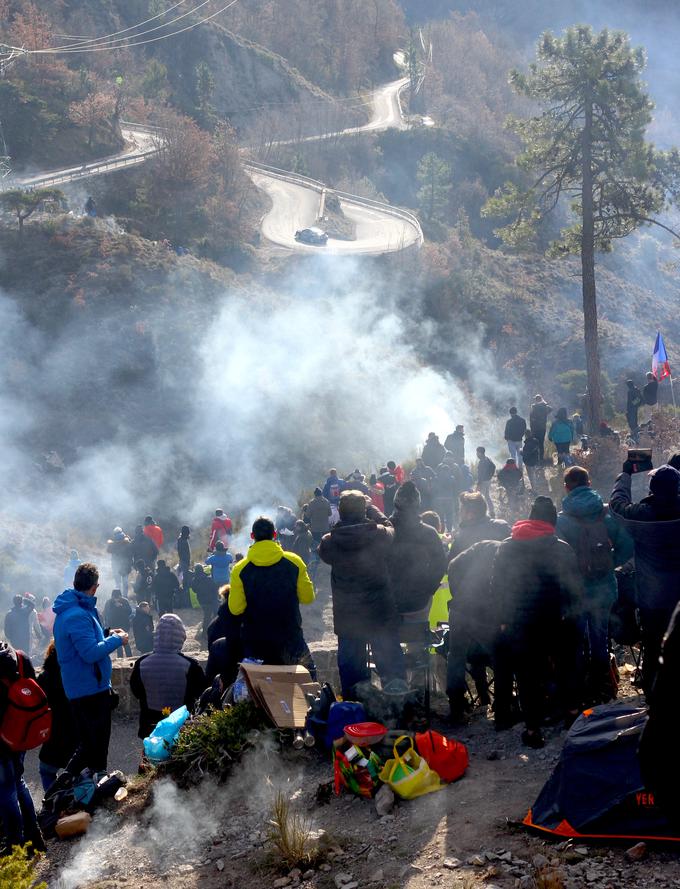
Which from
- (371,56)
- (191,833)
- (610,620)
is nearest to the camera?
(191,833)

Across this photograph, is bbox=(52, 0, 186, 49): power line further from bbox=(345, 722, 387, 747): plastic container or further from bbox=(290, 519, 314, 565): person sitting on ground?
bbox=(345, 722, 387, 747): plastic container

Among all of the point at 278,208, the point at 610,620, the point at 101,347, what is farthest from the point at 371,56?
the point at 610,620

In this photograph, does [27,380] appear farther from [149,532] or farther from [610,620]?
[610,620]

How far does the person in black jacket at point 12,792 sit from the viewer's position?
539 centimetres

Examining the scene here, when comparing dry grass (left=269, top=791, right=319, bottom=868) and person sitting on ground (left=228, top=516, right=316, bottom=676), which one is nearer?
dry grass (left=269, top=791, right=319, bottom=868)

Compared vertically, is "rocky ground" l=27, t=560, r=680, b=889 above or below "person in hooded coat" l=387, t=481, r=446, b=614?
below

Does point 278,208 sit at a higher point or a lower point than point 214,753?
higher

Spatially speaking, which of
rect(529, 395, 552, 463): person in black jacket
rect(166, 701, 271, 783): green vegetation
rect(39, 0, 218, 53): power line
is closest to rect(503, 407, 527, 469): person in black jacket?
rect(529, 395, 552, 463): person in black jacket

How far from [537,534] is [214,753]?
2.74m

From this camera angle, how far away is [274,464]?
27.0m

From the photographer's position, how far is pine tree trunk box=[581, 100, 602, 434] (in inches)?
786

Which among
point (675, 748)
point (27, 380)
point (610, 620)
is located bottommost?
point (610, 620)

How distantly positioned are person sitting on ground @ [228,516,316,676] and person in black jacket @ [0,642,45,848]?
1800mm

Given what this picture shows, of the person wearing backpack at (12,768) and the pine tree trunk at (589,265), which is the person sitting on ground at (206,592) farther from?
the pine tree trunk at (589,265)
